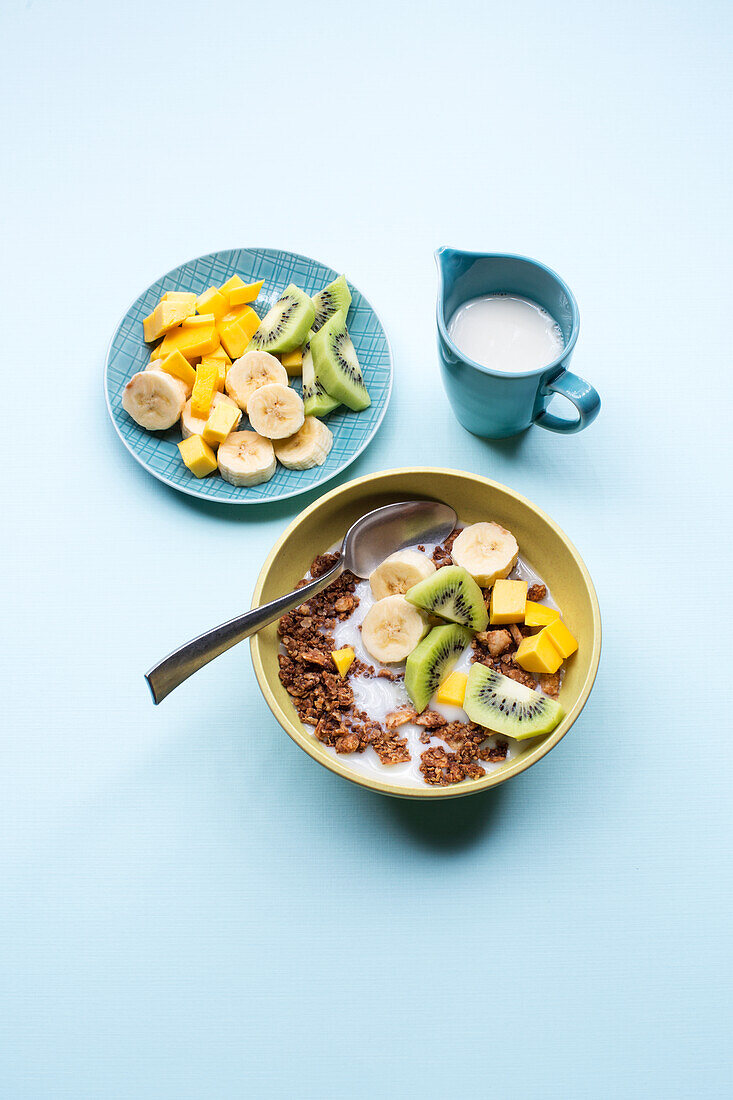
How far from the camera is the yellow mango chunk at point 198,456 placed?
1656 mm

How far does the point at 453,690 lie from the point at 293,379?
651 millimetres

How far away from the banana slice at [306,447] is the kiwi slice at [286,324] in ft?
0.46

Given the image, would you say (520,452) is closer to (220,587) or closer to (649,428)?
(649,428)

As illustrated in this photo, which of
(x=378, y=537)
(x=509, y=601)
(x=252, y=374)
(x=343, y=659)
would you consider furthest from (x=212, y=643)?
(x=252, y=374)

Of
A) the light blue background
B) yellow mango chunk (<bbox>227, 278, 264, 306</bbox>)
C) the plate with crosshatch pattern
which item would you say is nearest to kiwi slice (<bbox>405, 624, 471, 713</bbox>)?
the light blue background

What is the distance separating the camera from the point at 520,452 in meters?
1.75

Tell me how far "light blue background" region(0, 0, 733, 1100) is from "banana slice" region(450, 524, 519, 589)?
0.22 meters

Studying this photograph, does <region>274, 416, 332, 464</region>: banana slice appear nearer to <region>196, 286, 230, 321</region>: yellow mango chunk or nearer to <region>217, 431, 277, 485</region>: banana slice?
<region>217, 431, 277, 485</region>: banana slice

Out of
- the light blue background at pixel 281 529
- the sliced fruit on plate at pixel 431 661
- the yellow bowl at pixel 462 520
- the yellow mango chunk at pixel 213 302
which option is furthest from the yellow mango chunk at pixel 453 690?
the yellow mango chunk at pixel 213 302

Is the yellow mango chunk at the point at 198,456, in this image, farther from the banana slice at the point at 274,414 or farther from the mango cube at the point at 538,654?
the mango cube at the point at 538,654

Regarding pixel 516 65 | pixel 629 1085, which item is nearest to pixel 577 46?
pixel 516 65

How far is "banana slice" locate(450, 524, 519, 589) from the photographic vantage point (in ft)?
4.97

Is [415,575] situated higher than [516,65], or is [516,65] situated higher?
[516,65]

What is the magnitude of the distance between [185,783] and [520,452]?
80cm
